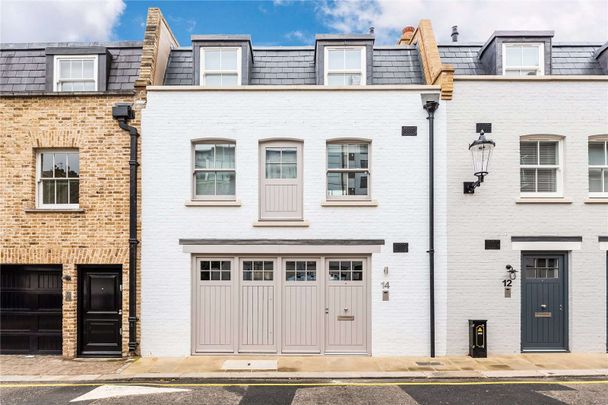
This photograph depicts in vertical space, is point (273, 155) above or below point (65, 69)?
below

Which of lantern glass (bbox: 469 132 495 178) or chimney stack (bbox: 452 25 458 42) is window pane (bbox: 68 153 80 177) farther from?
chimney stack (bbox: 452 25 458 42)

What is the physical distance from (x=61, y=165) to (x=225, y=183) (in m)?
4.41

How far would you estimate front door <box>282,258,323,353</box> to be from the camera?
10.0m

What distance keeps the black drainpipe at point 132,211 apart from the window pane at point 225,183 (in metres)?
2.10

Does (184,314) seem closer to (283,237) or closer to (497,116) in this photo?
(283,237)

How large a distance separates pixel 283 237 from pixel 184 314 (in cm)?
324

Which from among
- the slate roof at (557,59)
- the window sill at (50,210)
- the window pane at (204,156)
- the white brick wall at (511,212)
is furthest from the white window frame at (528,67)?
the window sill at (50,210)

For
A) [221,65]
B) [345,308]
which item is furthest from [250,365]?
[221,65]

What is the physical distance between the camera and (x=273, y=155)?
→ 10328 millimetres

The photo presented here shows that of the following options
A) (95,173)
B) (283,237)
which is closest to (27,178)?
(95,173)

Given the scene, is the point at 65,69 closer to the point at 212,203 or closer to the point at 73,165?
the point at 73,165

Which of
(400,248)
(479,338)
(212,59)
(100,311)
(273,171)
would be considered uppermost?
(212,59)

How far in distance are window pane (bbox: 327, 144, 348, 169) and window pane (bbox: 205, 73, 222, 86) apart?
3726mm

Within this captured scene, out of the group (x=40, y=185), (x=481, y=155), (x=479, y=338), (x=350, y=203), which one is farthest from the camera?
(x=40, y=185)
